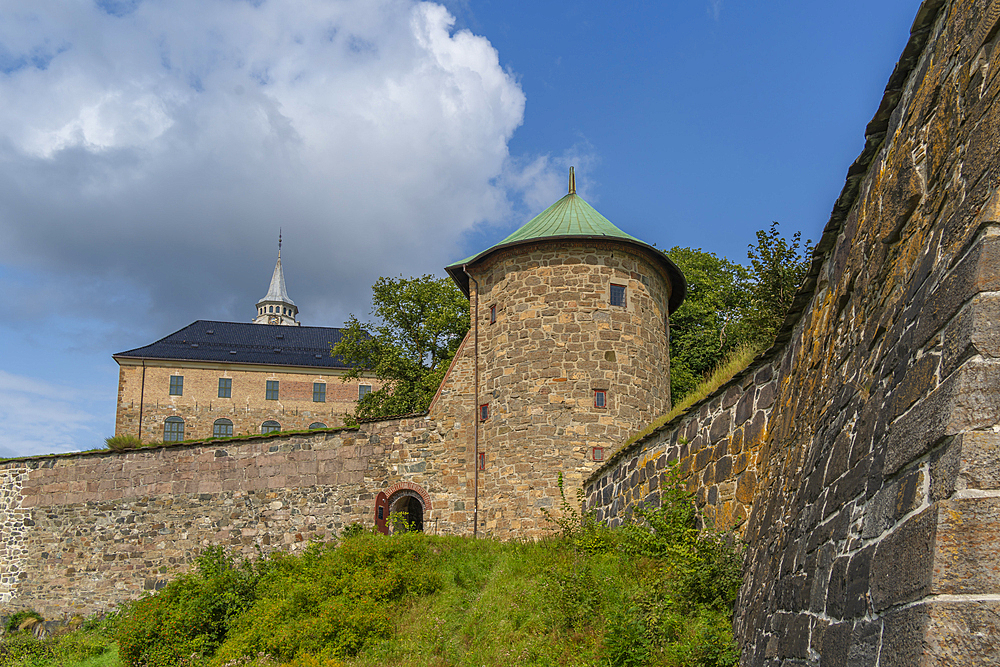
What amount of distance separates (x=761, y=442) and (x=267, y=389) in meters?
44.5

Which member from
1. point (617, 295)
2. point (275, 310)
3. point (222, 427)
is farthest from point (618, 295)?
point (275, 310)

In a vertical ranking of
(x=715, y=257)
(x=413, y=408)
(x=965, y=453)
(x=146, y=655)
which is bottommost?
(x=146, y=655)

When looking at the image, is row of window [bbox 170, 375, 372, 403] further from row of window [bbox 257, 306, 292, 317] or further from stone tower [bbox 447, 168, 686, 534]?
row of window [bbox 257, 306, 292, 317]

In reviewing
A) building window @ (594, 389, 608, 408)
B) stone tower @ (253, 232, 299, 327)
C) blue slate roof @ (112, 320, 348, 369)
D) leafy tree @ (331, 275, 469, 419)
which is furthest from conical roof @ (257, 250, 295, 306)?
building window @ (594, 389, 608, 408)

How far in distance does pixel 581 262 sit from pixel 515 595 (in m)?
9.11

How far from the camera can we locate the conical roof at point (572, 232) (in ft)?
63.5

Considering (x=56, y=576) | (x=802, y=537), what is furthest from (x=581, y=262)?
(x=56, y=576)

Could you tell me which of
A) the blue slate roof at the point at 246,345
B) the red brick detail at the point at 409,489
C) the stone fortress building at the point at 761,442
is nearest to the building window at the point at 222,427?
the blue slate roof at the point at 246,345

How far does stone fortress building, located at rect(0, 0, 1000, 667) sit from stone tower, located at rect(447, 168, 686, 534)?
2.1 inches

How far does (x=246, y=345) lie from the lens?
5191 cm

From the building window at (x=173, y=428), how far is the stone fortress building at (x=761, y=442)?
2431 centimetres

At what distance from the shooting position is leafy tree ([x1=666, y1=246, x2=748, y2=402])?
23.0m

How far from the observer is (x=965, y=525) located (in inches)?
116

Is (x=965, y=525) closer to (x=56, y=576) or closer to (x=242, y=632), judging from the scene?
(x=242, y=632)
